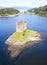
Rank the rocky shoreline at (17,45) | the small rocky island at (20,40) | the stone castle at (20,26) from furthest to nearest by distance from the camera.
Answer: the stone castle at (20,26) → the small rocky island at (20,40) → the rocky shoreline at (17,45)

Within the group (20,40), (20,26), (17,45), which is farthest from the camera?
(20,26)

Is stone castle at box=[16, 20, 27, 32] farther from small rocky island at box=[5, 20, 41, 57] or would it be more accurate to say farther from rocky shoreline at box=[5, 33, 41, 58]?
rocky shoreline at box=[5, 33, 41, 58]

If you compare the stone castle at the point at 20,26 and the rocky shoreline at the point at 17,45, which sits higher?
the stone castle at the point at 20,26

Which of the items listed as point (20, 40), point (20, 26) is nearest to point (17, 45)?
point (20, 40)

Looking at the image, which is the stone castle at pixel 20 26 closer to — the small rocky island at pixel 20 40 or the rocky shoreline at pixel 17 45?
the small rocky island at pixel 20 40

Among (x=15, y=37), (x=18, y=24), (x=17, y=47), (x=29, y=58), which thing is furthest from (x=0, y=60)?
(x=18, y=24)

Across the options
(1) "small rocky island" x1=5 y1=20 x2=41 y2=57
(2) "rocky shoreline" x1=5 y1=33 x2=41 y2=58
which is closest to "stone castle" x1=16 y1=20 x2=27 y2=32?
(1) "small rocky island" x1=5 y1=20 x2=41 y2=57

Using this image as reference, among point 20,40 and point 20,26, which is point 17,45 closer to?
point 20,40

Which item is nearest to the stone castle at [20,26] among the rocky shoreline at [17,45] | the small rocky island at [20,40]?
the small rocky island at [20,40]

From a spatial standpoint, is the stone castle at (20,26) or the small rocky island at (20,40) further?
the stone castle at (20,26)
